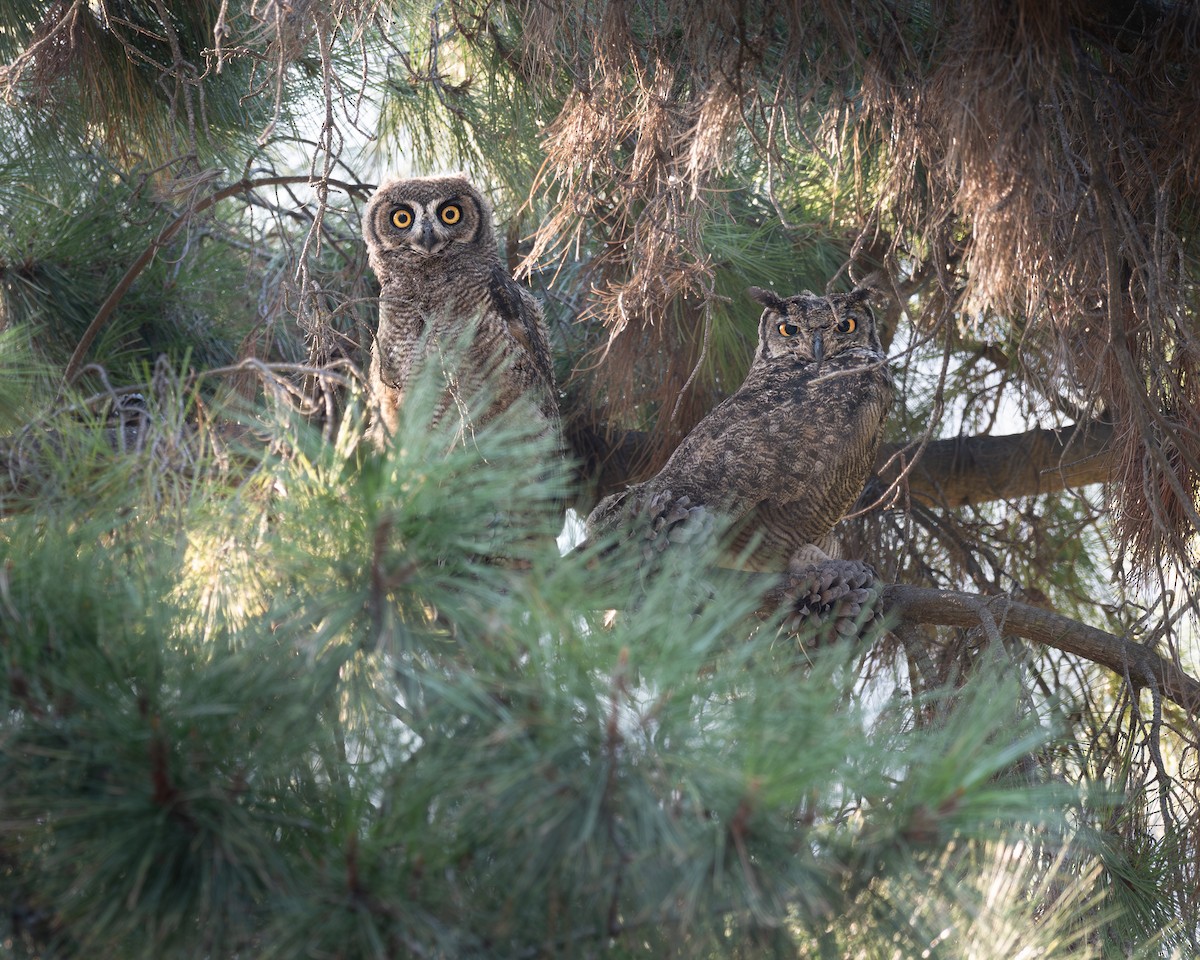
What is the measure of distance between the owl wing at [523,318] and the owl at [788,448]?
39 cm

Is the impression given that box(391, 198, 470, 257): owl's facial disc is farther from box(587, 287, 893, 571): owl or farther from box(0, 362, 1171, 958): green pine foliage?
box(0, 362, 1171, 958): green pine foliage

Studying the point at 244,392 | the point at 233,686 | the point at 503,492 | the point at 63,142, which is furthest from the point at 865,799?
the point at 63,142

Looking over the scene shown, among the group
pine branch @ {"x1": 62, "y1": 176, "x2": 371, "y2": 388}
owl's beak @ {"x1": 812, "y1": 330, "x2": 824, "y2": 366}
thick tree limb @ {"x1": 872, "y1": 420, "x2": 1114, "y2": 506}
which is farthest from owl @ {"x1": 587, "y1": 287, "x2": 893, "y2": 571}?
pine branch @ {"x1": 62, "y1": 176, "x2": 371, "y2": 388}

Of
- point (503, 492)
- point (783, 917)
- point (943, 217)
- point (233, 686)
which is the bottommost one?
point (783, 917)

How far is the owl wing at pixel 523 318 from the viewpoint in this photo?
2727 mm

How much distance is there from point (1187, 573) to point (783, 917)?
4.49 feet

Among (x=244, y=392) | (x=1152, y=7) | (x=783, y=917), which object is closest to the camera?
(x=783, y=917)

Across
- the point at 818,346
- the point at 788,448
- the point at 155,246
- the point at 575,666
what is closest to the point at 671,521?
the point at 788,448

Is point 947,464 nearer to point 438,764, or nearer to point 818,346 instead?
point 818,346

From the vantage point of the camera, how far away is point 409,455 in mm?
1026

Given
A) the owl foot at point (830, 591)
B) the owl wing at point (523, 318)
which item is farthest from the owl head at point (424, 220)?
the owl foot at point (830, 591)

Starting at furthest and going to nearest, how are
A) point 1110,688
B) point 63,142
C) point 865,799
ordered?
point 1110,688 < point 63,142 < point 865,799

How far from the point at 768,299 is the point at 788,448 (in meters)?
0.38

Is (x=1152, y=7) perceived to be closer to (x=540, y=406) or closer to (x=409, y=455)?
(x=409, y=455)
